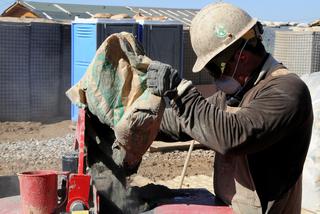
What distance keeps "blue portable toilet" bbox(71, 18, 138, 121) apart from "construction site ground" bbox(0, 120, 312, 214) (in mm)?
806

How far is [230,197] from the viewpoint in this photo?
2.46 meters

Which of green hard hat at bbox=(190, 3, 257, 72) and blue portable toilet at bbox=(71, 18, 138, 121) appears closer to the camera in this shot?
green hard hat at bbox=(190, 3, 257, 72)

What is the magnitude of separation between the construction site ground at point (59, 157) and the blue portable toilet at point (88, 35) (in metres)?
0.81

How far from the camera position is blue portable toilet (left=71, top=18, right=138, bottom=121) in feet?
30.2

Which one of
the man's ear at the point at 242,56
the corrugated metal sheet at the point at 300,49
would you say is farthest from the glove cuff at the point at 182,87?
the corrugated metal sheet at the point at 300,49

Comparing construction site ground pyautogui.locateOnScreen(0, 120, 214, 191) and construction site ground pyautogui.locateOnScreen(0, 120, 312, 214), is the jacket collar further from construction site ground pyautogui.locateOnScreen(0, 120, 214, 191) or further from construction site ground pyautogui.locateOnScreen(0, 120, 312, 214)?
construction site ground pyautogui.locateOnScreen(0, 120, 214, 191)

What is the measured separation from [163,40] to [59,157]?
11.4ft

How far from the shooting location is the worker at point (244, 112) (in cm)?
221

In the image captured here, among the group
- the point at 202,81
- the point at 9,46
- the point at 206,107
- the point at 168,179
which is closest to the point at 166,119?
the point at 206,107

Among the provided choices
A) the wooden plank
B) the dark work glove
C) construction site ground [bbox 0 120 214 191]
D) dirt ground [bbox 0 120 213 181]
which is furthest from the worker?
the wooden plank

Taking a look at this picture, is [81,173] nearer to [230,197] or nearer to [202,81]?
[230,197]

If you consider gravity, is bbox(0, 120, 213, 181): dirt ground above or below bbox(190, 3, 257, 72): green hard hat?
below

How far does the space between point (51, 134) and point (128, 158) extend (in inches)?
293

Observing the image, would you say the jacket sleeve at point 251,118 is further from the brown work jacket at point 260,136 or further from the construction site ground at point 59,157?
the construction site ground at point 59,157
